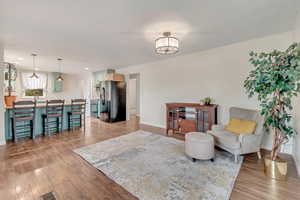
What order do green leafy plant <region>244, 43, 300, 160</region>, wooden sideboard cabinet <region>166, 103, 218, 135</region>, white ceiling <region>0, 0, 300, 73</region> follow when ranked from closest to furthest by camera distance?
green leafy plant <region>244, 43, 300, 160</region>, white ceiling <region>0, 0, 300, 73</region>, wooden sideboard cabinet <region>166, 103, 218, 135</region>

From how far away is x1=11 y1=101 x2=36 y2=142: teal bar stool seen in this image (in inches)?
144

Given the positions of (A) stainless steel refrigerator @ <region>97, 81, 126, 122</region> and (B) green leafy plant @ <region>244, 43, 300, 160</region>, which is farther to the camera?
(A) stainless steel refrigerator @ <region>97, 81, 126, 122</region>

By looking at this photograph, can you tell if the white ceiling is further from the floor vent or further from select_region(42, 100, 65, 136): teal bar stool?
the floor vent

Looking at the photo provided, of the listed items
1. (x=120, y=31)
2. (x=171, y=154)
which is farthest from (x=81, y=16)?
(x=171, y=154)

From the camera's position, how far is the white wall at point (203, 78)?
334cm

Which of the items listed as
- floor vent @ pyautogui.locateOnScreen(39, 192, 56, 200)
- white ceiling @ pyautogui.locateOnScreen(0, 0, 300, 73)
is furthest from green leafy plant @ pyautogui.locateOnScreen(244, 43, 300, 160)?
floor vent @ pyautogui.locateOnScreen(39, 192, 56, 200)

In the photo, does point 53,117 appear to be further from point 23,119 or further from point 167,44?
point 167,44

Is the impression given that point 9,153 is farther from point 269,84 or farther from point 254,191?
point 269,84

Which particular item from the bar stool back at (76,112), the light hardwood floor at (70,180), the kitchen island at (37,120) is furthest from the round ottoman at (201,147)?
the kitchen island at (37,120)

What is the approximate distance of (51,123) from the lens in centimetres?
444

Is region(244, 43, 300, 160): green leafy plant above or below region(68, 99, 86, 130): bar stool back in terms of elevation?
above

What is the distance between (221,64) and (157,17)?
2398 mm

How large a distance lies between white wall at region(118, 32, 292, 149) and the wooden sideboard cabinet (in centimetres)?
44

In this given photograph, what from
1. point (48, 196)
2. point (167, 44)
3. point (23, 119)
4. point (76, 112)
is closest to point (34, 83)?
point (76, 112)
